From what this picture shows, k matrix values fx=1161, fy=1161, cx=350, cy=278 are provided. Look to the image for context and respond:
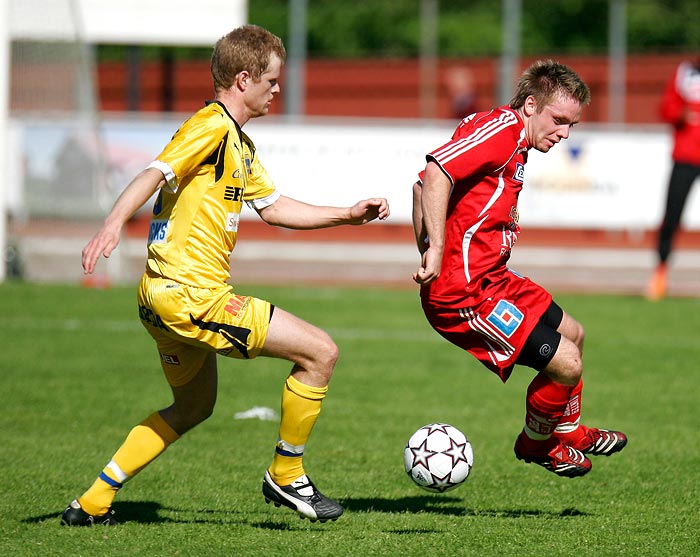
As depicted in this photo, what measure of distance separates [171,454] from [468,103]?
15.6 metres

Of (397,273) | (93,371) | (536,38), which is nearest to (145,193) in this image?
(93,371)

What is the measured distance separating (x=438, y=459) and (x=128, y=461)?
4.44 ft

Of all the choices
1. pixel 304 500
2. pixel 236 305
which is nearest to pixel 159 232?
pixel 236 305

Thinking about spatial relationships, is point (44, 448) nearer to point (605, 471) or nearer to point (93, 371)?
point (93, 371)

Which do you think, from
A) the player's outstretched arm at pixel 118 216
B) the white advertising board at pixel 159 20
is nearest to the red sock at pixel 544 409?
the player's outstretched arm at pixel 118 216

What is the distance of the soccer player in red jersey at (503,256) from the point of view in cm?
509

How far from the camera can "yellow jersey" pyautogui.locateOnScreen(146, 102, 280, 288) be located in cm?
474

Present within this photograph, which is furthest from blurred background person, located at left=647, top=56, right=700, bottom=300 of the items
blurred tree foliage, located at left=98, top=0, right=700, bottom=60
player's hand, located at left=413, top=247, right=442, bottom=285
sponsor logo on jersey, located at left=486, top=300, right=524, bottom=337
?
blurred tree foliage, located at left=98, top=0, right=700, bottom=60

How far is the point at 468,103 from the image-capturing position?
836 inches

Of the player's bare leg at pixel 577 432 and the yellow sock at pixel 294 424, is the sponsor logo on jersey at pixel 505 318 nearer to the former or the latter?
the player's bare leg at pixel 577 432

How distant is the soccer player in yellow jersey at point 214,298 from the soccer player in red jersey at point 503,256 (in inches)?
15.7

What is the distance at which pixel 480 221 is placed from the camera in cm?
513

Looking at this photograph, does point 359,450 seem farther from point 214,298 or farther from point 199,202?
point 199,202

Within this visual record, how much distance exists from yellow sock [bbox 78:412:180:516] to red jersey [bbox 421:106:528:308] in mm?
1328
